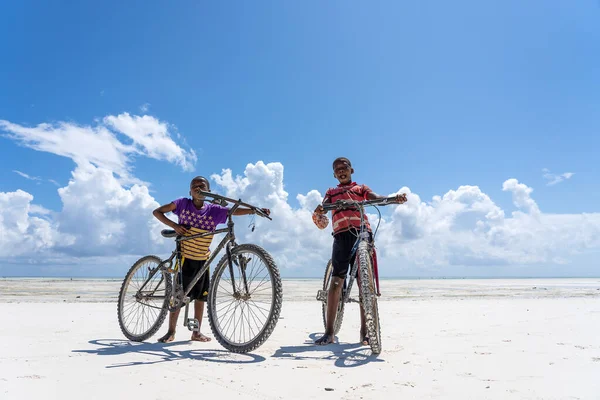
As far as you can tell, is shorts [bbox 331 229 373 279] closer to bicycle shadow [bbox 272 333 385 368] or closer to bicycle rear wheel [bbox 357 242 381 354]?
bicycle rear wheel [bbox 357 242 381 354]

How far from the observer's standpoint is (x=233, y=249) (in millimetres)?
4527

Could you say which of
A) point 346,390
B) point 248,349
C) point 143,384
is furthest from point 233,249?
point 346,390

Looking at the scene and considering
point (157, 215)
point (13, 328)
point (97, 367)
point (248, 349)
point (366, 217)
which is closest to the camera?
point (97, 367)

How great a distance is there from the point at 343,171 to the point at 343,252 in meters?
1.04

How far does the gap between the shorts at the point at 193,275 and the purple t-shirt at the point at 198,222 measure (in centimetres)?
9

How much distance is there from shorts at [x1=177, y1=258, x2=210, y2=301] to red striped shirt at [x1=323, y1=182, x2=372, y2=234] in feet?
5.89

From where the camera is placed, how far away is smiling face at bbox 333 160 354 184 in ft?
16.9

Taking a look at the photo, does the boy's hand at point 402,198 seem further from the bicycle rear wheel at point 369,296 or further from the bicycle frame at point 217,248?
the bicycle frame at point 217,248

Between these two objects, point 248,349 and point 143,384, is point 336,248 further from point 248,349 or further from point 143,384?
point 143,384

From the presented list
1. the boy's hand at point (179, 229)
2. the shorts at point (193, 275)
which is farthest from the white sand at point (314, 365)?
the boy's hand at point (179, 229)

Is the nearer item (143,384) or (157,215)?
(143,384)

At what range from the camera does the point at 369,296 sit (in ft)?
13.8

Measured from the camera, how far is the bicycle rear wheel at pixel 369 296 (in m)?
4.10

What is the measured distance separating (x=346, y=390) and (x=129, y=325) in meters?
4.30
